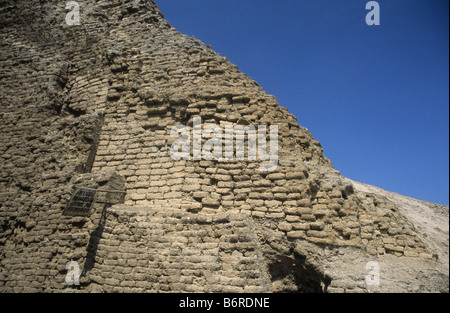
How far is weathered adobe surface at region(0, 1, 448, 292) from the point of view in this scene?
140 inches

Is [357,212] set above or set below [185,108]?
below

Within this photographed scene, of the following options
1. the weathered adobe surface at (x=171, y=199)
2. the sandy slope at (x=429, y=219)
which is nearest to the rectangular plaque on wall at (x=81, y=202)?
the weathered adobe surface at (x=171, y=199)

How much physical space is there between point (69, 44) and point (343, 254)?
26.3 feet

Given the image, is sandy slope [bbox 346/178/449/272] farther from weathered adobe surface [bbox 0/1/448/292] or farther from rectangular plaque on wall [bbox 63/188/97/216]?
rectangular plaque on wall [bbox 63/188/97/216]

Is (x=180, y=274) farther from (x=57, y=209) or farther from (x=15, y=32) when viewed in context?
(x=15, y=32)

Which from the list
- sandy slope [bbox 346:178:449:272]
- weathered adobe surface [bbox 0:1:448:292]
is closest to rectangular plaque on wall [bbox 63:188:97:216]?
weathered adobe surface [bbox 0:1:448:292]

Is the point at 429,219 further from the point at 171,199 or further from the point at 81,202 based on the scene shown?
the point at 81,202

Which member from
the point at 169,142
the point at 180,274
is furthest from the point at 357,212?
the point at 169,142

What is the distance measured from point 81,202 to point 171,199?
1413 mm

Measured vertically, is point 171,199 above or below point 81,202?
above

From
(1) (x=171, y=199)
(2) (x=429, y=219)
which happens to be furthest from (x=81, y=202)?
(2) (x=429, y=219)

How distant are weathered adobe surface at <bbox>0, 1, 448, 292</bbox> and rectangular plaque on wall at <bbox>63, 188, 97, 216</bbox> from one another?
0.54 ft

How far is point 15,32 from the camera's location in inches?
298

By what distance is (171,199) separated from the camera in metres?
4.28
